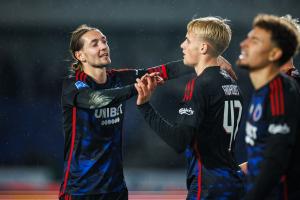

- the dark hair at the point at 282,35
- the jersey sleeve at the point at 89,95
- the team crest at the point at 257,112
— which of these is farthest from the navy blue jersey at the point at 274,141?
the jersey sleeve at the point at 89,95

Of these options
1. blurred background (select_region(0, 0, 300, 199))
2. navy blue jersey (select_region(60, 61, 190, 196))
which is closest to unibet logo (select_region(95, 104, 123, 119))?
navy blue jersey (select_region(60, 61, 190, 196))

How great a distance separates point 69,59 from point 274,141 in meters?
7.04

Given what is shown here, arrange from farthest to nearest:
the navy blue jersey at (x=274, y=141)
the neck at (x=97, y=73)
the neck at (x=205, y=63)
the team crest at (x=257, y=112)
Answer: the neck at (x=97, y=73) → the neck at (x=205, y=63) → the team crest at (x=257, y=112) → the navy blue jersey at (x=274, y=141)

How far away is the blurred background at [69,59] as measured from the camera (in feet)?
28.9

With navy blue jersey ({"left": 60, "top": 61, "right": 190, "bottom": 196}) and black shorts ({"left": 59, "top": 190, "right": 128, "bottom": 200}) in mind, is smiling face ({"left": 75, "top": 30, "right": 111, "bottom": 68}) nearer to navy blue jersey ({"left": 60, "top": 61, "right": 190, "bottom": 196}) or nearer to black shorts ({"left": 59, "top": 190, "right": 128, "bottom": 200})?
navy blue jersey ({"left": 60, "top": 61, "right": 190, "bottom": 196})

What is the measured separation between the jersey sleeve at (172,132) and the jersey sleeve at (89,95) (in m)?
0.41

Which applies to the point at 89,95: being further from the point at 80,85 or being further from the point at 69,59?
the point at 69,59

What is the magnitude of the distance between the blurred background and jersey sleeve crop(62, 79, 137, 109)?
14.1 ft

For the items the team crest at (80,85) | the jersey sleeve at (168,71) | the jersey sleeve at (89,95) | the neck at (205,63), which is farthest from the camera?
the jersey sleeve at (168,71)

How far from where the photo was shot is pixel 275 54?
273 cm

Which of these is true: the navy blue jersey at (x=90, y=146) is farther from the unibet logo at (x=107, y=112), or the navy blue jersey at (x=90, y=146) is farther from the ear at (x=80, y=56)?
the ear at (x=80, y=56)

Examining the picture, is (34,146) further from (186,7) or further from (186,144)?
(186,144)

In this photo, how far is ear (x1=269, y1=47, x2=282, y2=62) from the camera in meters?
2.73

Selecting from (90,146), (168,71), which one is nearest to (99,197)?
(90,146)
